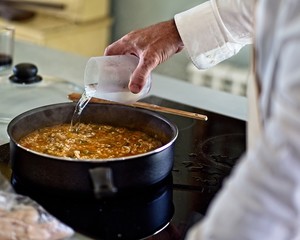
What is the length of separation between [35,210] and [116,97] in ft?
1.18

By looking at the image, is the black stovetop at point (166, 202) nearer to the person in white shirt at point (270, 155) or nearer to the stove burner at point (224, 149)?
the stove burner at point (224, 149)

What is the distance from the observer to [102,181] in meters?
0.86

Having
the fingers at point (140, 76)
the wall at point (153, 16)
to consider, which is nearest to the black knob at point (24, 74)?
the fingers at point (140, 76)

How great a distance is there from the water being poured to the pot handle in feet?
1.01

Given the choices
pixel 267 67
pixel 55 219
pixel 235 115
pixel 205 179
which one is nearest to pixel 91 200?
pixel 55 219

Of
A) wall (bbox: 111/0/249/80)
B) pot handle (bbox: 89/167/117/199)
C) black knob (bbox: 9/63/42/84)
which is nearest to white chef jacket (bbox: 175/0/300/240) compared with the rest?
pot handle (bbox: 89/167/117/199)

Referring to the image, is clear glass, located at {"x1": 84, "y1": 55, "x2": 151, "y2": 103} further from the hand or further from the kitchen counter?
the kitchen counter

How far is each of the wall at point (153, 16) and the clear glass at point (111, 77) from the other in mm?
1504

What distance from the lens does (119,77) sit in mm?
1130

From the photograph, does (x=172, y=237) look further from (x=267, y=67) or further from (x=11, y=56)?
(x=11, y=56)

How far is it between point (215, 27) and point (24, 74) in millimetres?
545

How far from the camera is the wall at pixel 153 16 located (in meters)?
2.69

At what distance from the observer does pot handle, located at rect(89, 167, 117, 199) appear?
851 mm

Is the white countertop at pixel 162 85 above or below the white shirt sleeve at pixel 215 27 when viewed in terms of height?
below
